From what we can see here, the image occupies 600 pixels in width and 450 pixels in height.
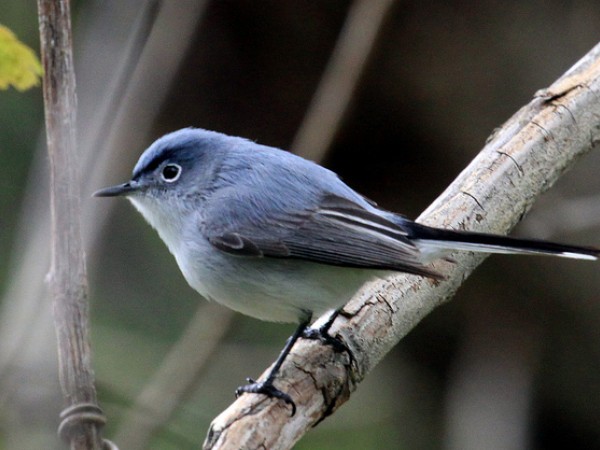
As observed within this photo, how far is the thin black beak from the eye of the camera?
8.79 feet

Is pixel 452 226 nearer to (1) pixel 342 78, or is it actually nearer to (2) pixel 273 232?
(2) pixel 273 232

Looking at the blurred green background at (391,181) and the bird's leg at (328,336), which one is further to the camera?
the blurred green background at (391,181)

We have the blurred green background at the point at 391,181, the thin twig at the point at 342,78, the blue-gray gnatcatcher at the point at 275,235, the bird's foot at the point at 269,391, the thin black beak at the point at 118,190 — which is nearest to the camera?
the bird's foot at the point at 269,391

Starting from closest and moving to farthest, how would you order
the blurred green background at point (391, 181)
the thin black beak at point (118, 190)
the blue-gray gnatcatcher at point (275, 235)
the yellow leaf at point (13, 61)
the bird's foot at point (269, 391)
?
the yellow leaf at point (13, 61), the bird's foot at point (269, 391), the blue-gray gnatcatcher at point (275, 235), the thin black beak at point (118, 190), the blurred green background at point (391, 181)

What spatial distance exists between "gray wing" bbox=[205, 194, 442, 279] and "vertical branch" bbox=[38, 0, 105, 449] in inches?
41.7

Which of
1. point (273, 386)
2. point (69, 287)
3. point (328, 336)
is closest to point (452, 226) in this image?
point (328, 336)

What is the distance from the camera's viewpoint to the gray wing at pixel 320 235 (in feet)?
7.74

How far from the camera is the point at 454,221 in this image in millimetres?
2730

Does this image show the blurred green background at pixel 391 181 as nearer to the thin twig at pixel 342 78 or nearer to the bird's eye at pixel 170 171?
the thin twig at pixel 342 78

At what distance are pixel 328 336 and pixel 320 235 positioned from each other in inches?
12.6

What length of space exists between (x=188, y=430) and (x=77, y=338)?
2749mm

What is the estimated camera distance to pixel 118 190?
8.94 ft

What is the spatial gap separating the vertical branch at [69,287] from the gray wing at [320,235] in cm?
106

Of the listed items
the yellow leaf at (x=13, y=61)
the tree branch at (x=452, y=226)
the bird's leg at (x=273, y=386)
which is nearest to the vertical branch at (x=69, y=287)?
the yellow leaf at (x=13, y=61)
